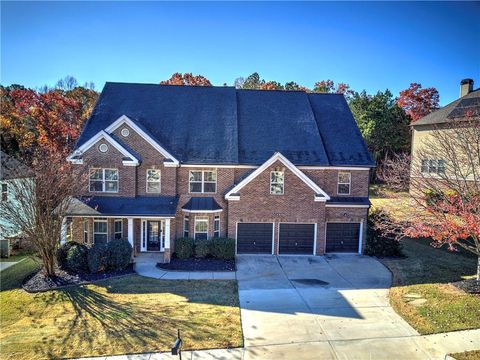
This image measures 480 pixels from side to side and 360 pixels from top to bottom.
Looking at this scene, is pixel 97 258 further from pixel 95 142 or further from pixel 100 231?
pixel 95 142

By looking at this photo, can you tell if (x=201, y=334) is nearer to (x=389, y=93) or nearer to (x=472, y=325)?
(x=472, y=325)

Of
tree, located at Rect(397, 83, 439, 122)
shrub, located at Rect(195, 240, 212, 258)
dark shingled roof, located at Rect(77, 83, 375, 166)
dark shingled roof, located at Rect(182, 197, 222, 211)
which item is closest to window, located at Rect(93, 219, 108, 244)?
dark shingled roof, located at Rect(182, 197, 222, 211)

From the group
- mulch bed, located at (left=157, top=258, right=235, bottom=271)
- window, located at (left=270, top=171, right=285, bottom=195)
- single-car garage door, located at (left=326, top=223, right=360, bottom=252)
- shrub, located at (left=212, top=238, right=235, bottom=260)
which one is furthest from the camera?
single-car garage door, located at (left=326, top=223, right=360, bottom=252)

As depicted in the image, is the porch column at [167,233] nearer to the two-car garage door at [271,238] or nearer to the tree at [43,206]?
the two-car garage door at [271,238]

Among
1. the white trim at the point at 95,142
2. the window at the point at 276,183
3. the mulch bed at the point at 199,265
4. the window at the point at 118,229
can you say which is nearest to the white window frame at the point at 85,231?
the window at the point at 118,229

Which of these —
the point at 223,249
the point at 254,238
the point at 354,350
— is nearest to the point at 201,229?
the point at 223,249

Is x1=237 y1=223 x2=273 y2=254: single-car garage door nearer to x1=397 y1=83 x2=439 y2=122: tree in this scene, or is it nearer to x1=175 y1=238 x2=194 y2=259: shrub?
x1=175 y1=238 x2=194 y2=259: shrub
